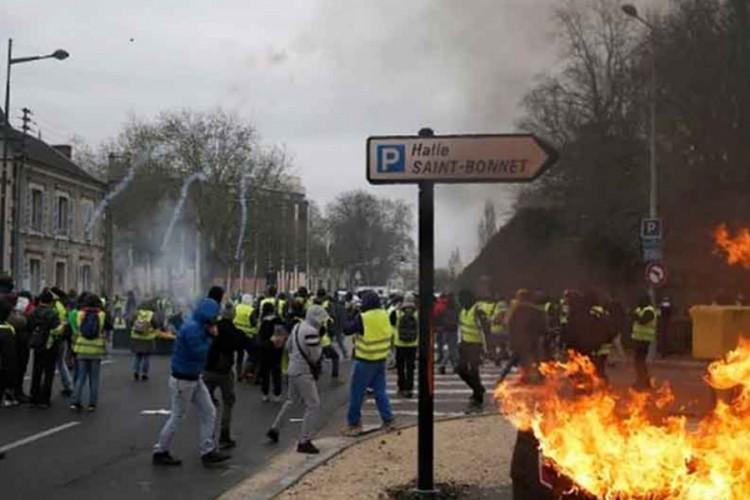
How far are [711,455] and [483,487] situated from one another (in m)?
3.05

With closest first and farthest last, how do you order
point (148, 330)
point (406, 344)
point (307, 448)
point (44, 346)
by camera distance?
point (307, 448) < point (44, 346) < point (406, 344) < point (148, 330)

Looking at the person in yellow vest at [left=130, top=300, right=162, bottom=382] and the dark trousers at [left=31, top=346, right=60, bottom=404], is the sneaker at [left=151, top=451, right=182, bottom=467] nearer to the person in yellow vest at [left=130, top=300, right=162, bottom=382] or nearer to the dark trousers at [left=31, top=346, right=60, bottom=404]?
the dark trousers at [left=31, top=346, right=60, bottom=404]

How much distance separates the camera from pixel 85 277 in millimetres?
48250

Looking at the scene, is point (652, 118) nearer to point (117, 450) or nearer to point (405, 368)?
point (405, 368)

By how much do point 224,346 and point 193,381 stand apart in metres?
0.77

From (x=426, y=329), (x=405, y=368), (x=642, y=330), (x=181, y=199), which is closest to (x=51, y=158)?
(x=181, y=199)

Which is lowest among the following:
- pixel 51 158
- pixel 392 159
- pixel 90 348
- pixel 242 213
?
pixel 90 348

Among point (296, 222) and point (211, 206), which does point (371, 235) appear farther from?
point (211, 206)

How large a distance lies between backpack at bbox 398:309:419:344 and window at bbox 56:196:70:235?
34.0 meters

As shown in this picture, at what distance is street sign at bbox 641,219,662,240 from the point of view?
54.8 feet

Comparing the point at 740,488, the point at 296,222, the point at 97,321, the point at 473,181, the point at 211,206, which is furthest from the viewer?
the point at 296,222

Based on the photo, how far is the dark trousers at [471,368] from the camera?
43.1ft

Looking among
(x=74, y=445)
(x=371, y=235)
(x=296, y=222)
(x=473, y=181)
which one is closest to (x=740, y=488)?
(x=473, y=181)

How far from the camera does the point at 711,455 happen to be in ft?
16.0
